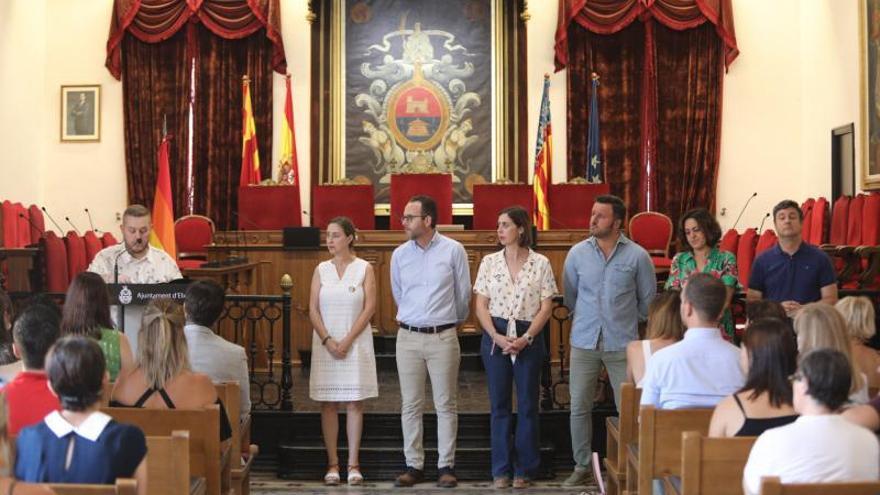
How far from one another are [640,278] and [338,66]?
7380 mm

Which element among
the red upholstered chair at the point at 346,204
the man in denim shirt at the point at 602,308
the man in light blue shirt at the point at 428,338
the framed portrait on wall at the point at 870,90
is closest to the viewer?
the man in denim shirt at the point at 602,308

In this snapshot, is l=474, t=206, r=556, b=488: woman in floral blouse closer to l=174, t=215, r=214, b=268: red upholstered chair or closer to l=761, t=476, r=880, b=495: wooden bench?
l=761, t=476, r=880, b=495: wooden bench

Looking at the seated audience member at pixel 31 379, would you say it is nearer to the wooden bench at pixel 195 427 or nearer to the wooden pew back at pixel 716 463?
the wooden bench at pixel 195 427

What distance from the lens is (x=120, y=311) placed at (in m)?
5.88

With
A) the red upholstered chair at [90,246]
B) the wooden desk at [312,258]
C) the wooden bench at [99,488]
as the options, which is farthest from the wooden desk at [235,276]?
the wooden bench at [99,488]

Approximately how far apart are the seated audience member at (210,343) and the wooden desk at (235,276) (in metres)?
2.44

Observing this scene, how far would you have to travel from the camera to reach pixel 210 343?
506 centimetres

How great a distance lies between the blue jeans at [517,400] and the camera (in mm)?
5988

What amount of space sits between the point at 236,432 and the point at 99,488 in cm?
187

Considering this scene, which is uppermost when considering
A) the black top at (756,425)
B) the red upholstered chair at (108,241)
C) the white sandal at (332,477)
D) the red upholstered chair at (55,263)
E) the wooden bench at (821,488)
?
the red upholstered chair at (108,241)

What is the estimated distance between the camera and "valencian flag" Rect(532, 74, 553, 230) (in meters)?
10.8

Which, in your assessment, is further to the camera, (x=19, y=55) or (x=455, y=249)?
(x=19, y=55)

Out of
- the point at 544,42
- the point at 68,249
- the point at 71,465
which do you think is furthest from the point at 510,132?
the point at 71,465

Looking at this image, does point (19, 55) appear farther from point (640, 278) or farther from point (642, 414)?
point (642, 414)
